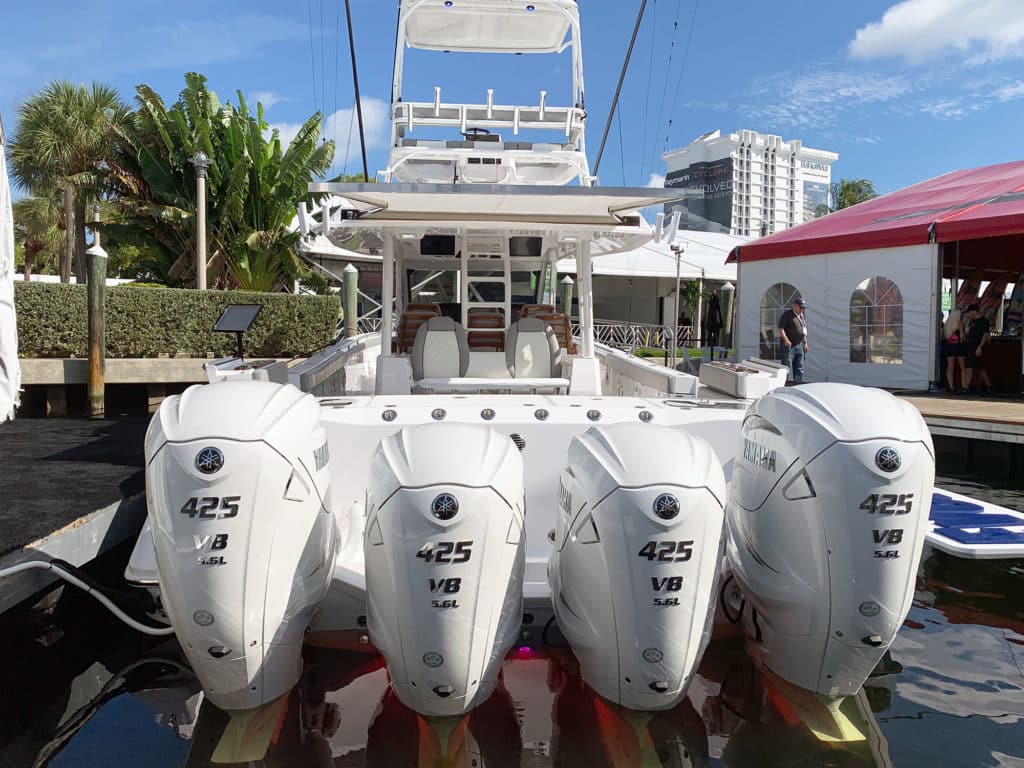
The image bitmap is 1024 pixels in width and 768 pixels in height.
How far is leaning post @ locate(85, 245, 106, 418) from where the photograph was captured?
1030 centimetres

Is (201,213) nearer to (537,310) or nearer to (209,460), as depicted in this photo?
(537,310)

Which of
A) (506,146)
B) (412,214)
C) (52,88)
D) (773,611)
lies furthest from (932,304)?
(52,88)

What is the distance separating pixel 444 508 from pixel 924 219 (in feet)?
39.4

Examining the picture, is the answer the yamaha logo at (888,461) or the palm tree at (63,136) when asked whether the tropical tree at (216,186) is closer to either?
the palm tree at (63,136)

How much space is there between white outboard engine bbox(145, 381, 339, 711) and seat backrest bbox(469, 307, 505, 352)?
4.03 meters

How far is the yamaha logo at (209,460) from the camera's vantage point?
2568 millimetres

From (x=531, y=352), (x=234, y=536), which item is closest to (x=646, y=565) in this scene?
(x=234, y=536)

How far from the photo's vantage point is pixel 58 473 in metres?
5.35

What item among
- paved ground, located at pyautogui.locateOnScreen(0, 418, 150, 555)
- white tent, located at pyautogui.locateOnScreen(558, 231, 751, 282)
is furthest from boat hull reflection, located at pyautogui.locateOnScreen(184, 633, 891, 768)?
white tent, located at pyautogui.locateOnScreen(558, 231, 751, 282)

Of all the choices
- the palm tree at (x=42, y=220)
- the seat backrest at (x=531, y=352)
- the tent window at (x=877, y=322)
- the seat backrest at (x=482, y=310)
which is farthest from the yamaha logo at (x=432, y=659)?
the palm tree at (x=42, y=220)

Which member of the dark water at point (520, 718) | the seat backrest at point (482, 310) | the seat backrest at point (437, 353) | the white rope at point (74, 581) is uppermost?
the seat backrest at point (482, 310)

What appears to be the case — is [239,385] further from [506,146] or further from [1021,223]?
[1021,223]

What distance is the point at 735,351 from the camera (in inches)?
594

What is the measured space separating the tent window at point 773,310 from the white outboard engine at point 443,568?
41.9 ft
